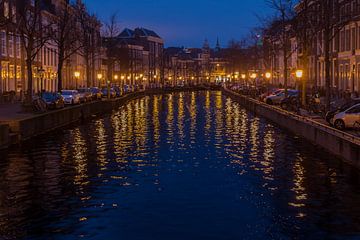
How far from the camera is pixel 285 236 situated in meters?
15.1

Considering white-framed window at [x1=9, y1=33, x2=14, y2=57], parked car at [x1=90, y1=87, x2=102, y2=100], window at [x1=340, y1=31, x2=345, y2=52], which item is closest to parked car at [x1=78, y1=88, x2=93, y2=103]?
parked car at [x1=90, y1=87, x2=102, y2=100]

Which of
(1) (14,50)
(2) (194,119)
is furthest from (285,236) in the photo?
(1) (14,50)

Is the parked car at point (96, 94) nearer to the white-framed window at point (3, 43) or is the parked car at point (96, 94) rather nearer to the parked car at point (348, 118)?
the white-framed window at point (3, 43)

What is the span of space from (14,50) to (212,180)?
54231 mm

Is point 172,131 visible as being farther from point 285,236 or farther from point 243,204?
point 285,236

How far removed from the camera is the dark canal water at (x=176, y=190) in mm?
15859

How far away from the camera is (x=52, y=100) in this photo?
55406mm

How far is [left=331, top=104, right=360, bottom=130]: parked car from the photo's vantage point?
34.0m

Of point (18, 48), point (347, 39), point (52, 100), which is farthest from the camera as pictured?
point (18, 48)

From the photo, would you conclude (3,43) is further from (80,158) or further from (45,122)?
(80,158)

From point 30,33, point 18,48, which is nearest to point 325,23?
point 30,33

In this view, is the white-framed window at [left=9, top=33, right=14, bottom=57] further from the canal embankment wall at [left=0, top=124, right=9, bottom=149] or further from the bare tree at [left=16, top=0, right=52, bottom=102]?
the canal embankment wall at [left=0, top=124, right=9, bottom=149]

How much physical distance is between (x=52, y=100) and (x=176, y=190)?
36492mm

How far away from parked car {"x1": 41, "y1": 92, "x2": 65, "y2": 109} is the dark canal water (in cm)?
1897
